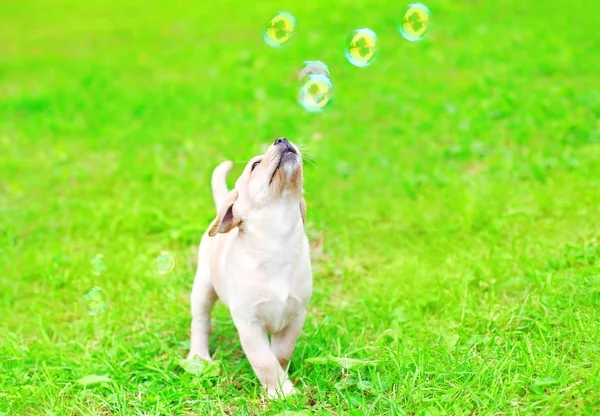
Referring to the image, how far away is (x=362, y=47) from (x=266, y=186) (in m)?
1.59

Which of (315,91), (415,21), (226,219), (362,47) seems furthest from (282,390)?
(415,21)

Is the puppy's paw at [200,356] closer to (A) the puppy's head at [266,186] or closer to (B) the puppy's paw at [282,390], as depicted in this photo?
(B) the puppy's paw at [282,390]

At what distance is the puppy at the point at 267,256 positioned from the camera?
324 centimetres

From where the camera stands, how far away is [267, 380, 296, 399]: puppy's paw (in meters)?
3.35

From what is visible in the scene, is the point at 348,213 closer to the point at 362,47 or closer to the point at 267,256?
the point at 362,47

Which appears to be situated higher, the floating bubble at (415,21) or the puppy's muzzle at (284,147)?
the floating bubble at (415,21)

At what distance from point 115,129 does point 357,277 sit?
4.08 meters

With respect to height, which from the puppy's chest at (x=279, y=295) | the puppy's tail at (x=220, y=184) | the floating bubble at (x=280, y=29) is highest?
the floating bubble at (x=280, y=29)

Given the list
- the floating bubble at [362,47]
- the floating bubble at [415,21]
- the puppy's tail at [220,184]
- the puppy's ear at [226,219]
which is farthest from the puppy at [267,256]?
the floating bubble at [415,21]

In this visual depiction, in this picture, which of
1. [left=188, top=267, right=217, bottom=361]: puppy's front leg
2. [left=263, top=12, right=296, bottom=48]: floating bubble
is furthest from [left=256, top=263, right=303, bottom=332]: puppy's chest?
[left=263, top=12, right=296, bottom=48]: floating bubble

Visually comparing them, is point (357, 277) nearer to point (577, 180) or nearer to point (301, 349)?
point (301, 349)

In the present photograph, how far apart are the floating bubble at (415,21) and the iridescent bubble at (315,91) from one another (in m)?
0.87

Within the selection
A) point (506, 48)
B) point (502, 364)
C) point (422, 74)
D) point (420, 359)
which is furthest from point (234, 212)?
point (506, 48)

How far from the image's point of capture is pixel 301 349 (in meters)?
3.76
